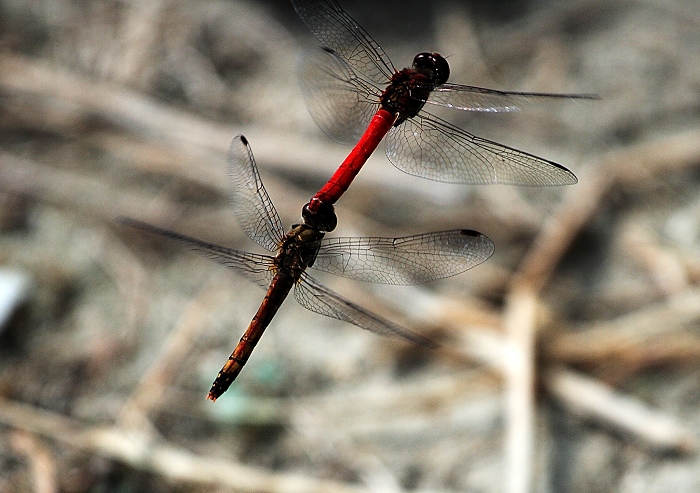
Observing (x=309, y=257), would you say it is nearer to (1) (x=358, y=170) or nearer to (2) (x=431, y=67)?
(1) (x=358, y=170)

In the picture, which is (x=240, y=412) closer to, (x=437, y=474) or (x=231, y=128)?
(x=437, y=474)

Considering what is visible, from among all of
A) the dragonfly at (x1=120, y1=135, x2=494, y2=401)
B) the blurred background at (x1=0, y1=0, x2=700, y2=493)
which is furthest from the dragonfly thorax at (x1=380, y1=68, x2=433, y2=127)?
the blurred background at (x1=0, y1=0, x2=700, y2=493)

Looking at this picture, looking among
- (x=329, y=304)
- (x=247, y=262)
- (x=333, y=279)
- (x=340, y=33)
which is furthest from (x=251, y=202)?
(x=333, y=279)

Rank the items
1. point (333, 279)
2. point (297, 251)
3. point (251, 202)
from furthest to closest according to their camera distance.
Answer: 1. point (333, 279)
2. point (251, 202)
3. point (297, 251)

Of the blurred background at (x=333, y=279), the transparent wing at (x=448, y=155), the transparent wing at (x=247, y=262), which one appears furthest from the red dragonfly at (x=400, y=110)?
the blurred background at (x=333, y=279)

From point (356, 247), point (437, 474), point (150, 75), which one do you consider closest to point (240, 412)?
point (437, 474)

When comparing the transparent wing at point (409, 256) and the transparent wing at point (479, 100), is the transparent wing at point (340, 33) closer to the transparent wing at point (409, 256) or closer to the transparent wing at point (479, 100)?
the transparent wing at point (479, 100)

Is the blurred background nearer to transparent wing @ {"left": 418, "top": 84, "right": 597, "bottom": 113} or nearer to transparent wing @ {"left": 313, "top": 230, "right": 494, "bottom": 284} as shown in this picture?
transparent wing @ {"left": 313, "top": 230, "right": 494, "bottom": 284}
